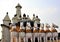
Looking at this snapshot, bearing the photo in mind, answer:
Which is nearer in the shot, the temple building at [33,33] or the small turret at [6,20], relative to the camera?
the temple building at [33,33]

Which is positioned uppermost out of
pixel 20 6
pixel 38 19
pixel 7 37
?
pixel 20 6

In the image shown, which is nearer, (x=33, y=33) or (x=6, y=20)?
(x=33, y=33)

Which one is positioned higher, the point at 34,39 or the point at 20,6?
the point at 20,6

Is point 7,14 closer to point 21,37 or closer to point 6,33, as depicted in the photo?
point 6,33

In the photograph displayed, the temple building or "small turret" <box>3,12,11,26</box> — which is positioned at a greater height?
"small turret" <box>3,12,11,26</box>

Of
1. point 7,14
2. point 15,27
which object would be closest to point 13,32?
point 15,27

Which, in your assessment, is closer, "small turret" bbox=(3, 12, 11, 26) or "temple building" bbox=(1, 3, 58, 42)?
"temple building" bbox=(1, 3, 58, 42)

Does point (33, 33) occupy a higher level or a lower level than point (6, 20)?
lower

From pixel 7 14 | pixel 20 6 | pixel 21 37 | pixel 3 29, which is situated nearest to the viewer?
pixel 21 37

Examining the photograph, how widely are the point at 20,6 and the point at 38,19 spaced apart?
4939 mm

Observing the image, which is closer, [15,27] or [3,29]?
[15,27]

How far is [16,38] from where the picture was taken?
96.7 feet

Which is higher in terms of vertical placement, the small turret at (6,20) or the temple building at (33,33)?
the small turret at (6,20)

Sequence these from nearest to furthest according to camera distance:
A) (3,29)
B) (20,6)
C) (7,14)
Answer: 1. (3,29)
2. (7,14)
3. (20,6)
